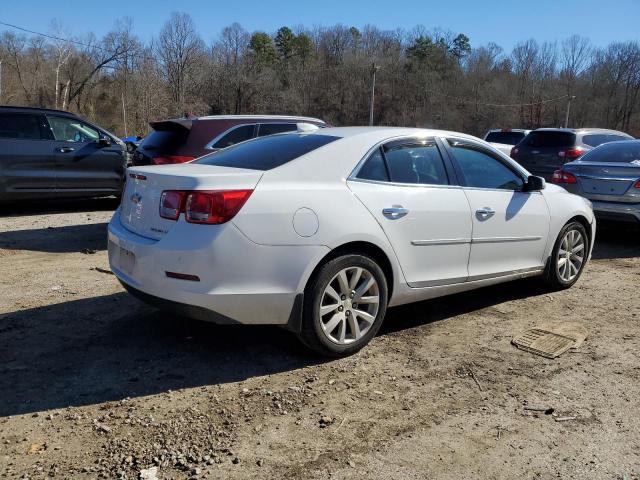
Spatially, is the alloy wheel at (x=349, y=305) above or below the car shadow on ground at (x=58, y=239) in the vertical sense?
above

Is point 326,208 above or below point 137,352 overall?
above

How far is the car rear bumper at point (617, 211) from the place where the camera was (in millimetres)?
7566

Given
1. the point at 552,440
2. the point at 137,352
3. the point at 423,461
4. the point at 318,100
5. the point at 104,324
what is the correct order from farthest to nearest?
the point at 318,100
the point at 104,324
the point at 137,352
the point at 552,440
the point at 423,461

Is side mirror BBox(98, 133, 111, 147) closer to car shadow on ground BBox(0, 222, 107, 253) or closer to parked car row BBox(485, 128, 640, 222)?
car shadow on ground BBox(0, 222, 107, 253)

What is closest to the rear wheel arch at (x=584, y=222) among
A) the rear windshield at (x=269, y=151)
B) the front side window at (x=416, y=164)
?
the front side window at (x=416, y=164)

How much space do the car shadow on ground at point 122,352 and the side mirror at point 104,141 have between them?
17.5 feet

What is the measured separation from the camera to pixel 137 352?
3.98 meters

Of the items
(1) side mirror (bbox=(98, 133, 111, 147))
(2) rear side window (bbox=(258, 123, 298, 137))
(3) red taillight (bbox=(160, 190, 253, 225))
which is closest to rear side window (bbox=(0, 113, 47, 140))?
(1) side mirror (bbox=(98, 133, 111, 147))

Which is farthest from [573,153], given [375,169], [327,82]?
[327,82]

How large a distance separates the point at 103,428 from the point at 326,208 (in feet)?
6.00

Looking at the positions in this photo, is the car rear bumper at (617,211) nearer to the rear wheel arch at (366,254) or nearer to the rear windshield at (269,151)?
the rear wheel arch at (366,254)

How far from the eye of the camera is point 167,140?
730 cm

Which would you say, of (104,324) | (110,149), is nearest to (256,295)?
(104,324)

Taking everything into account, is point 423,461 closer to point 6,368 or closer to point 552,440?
point 552,440
